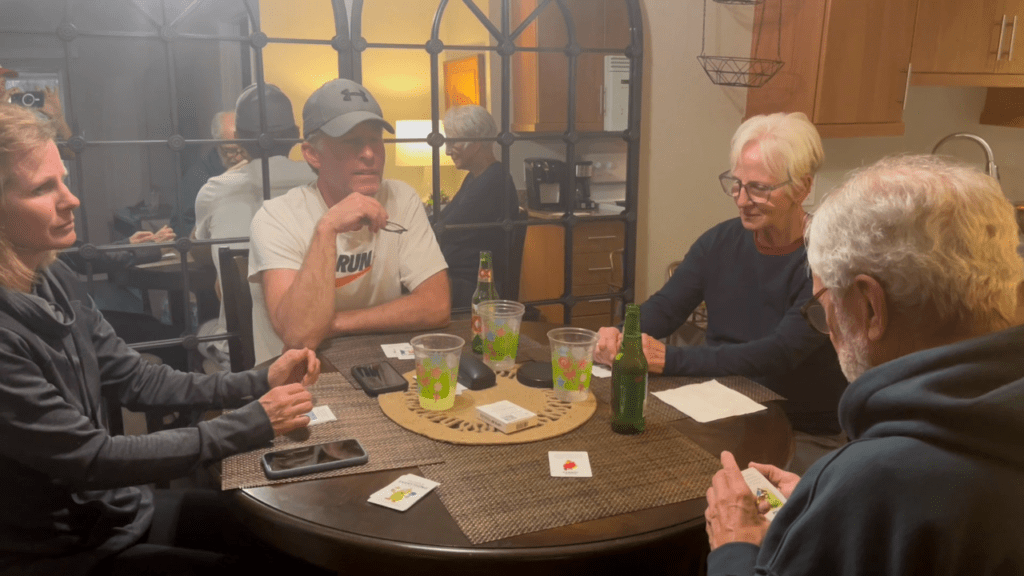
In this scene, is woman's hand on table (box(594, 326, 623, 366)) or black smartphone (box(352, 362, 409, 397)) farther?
woman's hand on table (box(594, 326, 623, 366))

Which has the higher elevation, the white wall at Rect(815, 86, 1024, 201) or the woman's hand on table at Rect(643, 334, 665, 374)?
the white wall at Rect(815, 86, 1024, 201)

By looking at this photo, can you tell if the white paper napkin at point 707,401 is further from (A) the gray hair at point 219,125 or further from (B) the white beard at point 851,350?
(A) the gray hair at point 219,125

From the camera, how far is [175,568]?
144 cm

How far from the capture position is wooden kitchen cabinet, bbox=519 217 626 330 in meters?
2.86

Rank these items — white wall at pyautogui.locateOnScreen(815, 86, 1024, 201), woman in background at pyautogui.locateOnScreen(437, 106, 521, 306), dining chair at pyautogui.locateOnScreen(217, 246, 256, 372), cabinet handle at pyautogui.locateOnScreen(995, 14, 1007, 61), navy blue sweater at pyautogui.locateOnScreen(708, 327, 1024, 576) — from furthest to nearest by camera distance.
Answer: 1. white wall at pyautogui.locateOnScreen(815, 86, 1024, 201)
2. cabinet handle at pyautogui.locateOnScreen(995, 14, 1007, 61)
3. woman in background at pyautogui.locateOnScreen(437, 106, 521, 306)
4. dining chair at pyautogui.locateOnScreen(217, 246, 256, 372)
5. navy blue sweater at pyautogui.locateOnScreen(708, 327, 1024, 576)

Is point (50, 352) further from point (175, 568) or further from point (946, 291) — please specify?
point (946, 291)

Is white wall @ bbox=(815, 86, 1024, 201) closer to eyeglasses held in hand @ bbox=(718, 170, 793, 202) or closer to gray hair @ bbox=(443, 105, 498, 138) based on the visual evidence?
eyeglasses held in hand @ bbox=(718, 170, 793, 202)

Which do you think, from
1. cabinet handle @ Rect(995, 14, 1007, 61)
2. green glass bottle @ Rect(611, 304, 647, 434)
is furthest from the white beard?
cabinet handle @ Rect(995, 14, 1007, 61)

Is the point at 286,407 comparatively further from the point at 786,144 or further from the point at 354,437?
the point at 786,144

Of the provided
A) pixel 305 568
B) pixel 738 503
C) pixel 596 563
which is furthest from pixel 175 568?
pixel 738 503

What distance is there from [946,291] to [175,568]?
1.38m

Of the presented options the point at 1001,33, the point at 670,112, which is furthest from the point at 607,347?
the point at 1001,33

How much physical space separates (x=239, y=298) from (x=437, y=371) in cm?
97

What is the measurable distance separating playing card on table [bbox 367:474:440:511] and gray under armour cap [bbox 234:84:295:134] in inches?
59.3
